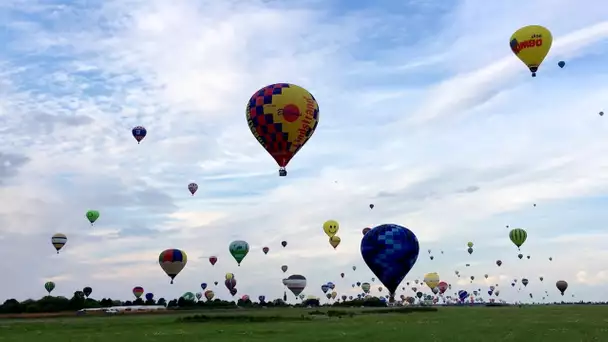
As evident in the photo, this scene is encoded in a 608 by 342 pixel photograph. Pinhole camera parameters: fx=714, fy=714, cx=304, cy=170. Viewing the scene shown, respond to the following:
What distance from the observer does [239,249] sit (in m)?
123

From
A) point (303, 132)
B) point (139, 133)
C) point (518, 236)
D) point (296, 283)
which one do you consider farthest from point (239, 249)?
point (303, 132)

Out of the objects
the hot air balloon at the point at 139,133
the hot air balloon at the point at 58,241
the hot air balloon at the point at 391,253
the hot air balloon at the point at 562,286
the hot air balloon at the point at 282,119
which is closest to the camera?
the hot air balloon at the point at 282,119

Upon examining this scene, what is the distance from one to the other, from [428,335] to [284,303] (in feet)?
402

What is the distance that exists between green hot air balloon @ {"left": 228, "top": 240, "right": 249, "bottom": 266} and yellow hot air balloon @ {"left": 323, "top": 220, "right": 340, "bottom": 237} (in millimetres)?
15939

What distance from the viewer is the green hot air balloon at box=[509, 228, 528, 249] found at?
402 ft

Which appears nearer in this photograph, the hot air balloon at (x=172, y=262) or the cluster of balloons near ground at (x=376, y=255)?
the cluster of balloons near ground at (x=376, y=255)

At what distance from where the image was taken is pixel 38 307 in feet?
341

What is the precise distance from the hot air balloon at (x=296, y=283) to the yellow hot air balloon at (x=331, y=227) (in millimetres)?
11436

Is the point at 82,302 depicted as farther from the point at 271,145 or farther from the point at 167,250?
the point at 271,145

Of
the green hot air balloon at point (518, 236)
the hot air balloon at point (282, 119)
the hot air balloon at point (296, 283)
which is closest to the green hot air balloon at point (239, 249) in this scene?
the hot air balloon at point (296, 283)

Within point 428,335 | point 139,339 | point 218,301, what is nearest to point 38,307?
point 218,301

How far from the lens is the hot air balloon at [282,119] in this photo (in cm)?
6544

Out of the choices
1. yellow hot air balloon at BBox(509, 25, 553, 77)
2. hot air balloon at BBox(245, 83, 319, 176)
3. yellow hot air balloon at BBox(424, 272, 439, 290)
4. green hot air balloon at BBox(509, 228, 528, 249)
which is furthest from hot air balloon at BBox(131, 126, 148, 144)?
yellow hot air balloon at BBox(424, 272, 439, 290)

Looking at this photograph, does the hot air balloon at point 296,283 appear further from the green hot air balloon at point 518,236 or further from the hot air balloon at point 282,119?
the hot air balloon at point 282,119
